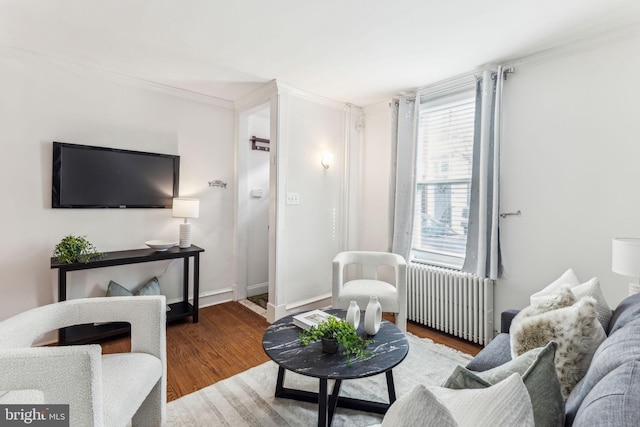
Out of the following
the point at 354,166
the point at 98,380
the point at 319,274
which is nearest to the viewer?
the point at 98,380

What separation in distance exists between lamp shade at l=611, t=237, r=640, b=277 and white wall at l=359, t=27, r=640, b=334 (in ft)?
1.85

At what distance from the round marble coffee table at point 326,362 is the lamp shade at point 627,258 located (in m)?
1.21

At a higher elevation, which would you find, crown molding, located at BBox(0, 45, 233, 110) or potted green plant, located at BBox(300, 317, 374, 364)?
crown molding, located at BBox(0, 45, 233, 110)

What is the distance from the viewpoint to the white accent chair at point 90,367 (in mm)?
1035

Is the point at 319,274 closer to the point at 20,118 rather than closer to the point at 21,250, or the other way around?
the point at 21,250

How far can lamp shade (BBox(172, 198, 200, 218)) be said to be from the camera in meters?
3.05

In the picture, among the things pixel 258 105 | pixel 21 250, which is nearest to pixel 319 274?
pixel 258 105

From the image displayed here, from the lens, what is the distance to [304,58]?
254 cm

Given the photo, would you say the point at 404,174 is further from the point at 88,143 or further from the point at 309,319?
the point at 88,143

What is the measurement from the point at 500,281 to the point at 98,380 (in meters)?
2.82

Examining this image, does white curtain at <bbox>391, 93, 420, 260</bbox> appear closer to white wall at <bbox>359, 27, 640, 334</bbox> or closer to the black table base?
white wall at <bbox>359, 27, 640, 334</bbox>

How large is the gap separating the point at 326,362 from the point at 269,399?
69 centimetres

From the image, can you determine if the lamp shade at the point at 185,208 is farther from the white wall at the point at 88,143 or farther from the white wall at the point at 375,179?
the white wall at the point at 375,179

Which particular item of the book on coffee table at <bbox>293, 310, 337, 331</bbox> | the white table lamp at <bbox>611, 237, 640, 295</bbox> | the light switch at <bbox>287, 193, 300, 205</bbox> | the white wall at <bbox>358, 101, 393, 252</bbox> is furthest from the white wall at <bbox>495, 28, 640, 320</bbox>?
the light switch at <bbox>287, 193, 300, 205</bbox>
